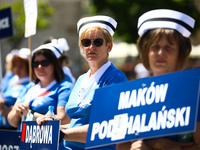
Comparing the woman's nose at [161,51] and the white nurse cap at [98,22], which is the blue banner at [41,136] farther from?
the woman's nose at [161,51]

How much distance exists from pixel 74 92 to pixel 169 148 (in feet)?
4.35

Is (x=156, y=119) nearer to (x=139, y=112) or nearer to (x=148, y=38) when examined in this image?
(x=139, y=112)

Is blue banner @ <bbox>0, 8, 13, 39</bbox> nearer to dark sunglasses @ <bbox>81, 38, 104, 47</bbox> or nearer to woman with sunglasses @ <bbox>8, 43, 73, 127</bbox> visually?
woman with sunglasses @ <bbox>8, 43, 73, 127</bbox>

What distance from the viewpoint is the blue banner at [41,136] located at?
357 centimetres

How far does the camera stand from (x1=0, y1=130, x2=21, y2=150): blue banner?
4.65 metres

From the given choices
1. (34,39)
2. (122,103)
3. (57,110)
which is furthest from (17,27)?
(122,103)

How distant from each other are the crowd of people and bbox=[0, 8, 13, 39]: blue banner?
648 millimetres

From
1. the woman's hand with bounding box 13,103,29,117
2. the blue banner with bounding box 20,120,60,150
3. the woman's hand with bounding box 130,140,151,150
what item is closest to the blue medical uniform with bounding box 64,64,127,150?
the blue banner with bounding box 20,120,60,150

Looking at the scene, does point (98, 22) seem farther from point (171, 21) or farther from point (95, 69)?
point (171, 21)

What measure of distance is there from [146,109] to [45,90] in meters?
A: 2.19

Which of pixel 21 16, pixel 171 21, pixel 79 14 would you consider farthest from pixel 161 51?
pixel 79 14

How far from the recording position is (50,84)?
15.6 feet

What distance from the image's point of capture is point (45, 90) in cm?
468

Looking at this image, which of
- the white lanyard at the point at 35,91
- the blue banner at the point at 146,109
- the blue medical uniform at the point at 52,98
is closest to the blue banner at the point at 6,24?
the white lanyard at the point at 35,91
